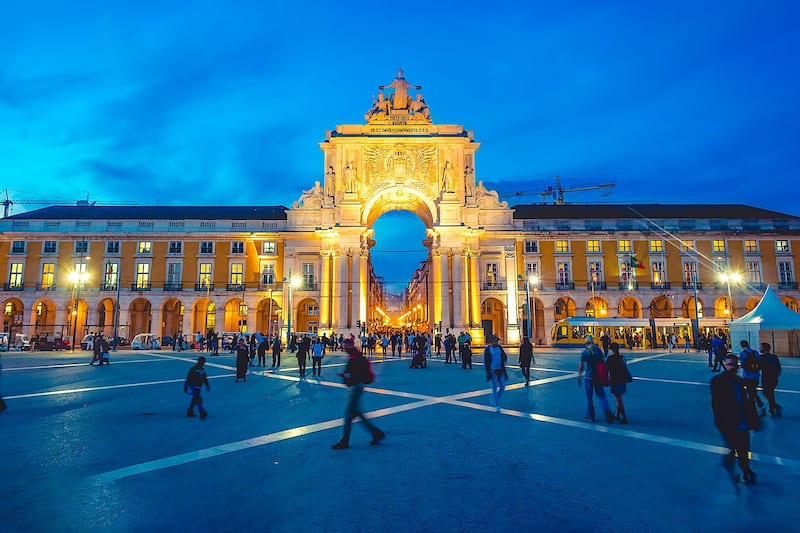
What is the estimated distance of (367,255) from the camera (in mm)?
51688

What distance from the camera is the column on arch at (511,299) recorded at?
163 ft

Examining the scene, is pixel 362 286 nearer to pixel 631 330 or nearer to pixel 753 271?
pixel 631 330

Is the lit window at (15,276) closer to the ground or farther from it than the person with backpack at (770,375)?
farther from it

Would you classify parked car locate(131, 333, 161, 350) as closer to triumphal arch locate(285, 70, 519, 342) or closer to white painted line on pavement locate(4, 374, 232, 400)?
triumphal arch locate(285, 70, 519, 342)

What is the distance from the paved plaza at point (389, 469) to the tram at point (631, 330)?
3227cm

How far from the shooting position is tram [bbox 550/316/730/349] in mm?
43562

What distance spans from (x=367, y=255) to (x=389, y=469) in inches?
1793

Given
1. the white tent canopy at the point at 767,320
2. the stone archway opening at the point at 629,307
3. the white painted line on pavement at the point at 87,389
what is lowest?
the white painted line on pavement at the point at 87,389

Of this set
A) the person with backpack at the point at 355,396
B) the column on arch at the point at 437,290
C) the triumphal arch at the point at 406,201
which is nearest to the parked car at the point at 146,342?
the triumphal arch at the point at 406,201

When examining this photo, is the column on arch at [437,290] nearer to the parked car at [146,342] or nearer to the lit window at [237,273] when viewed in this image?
the lit window at [237,273]

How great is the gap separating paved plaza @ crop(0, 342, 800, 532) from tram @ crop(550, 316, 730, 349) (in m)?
32.3

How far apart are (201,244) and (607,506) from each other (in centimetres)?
5407

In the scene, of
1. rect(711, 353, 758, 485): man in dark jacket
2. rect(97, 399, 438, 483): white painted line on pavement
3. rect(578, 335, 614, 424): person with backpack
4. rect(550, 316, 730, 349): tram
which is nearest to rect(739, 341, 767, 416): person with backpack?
rect(578, 335, 614, 424): person with backpack

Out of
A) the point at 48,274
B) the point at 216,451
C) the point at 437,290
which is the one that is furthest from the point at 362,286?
the point at 216,451
